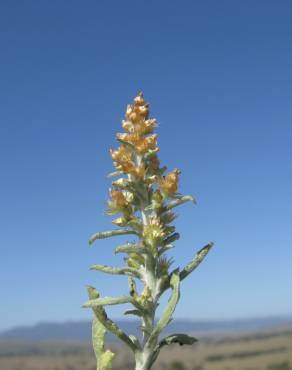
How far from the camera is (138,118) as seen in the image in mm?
4566

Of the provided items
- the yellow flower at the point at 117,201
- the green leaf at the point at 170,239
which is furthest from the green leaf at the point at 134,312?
the yellow flower at the point at 117,201

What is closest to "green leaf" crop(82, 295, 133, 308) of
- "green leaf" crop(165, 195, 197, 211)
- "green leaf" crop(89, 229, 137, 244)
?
"green leaf" crop(89, 229, 137, 244)

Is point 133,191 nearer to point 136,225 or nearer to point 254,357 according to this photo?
point 136,225

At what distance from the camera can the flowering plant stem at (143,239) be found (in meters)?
4.00

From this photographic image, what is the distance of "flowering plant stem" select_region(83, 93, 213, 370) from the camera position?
13.1 feet

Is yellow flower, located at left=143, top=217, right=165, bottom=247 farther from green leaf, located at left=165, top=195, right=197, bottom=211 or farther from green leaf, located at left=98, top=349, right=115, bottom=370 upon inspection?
green leaf, located at left=98, top=349, right=115, bottom=370

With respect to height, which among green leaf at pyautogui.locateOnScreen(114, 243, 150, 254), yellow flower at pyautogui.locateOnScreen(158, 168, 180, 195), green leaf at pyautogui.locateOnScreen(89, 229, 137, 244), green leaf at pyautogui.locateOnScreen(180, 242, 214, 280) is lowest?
green leaf at pyautogui.locateOnScreen(180, 242, 214, 280)

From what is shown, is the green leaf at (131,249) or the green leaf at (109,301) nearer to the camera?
the green leaf at (109,301)

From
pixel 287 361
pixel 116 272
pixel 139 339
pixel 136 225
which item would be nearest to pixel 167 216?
pixel 136 225

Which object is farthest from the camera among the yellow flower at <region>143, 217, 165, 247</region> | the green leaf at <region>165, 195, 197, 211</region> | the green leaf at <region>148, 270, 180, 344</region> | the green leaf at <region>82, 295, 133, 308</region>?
the green leaf at <region>165, 195, 197, 211</region>

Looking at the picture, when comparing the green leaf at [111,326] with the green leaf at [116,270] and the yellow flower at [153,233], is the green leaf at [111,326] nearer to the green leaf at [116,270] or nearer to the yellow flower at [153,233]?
the green leaf at [116,270]

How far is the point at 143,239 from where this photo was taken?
4.24 metres

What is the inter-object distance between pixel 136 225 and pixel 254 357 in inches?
7888

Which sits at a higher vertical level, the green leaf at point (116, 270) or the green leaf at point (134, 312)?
the green leaf at point (116, 270)
